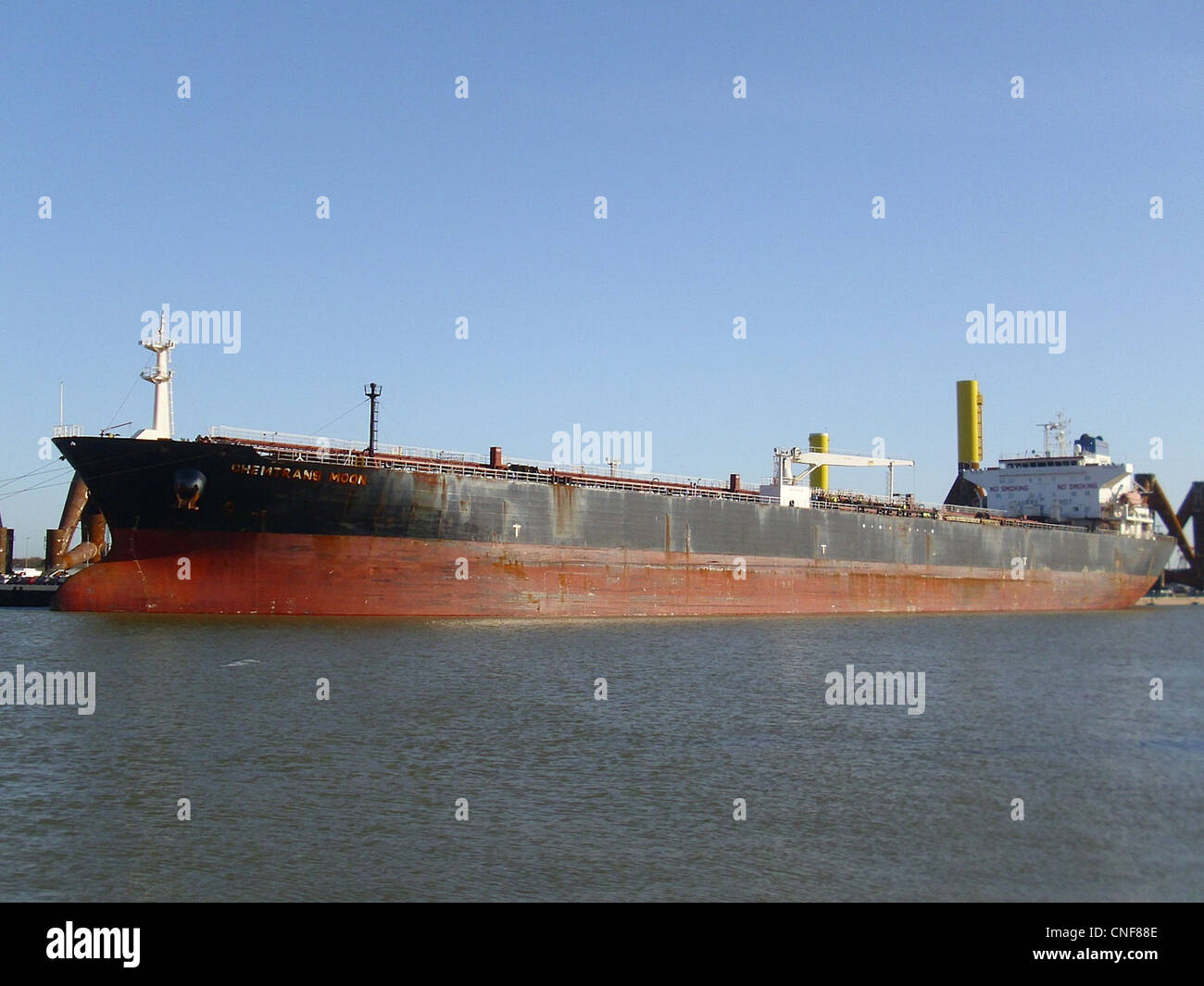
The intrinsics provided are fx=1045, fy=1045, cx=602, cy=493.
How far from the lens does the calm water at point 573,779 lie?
27.5ft

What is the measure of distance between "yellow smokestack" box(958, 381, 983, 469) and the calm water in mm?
34328

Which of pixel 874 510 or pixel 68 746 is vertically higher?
pixel 874 510

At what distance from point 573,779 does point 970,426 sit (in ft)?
155

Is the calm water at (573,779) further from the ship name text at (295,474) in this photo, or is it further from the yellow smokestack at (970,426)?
the yellow smokestack at (970,426)

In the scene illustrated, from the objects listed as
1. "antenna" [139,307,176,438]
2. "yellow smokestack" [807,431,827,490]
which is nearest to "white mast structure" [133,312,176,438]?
"antenna" [139,307,176,438]

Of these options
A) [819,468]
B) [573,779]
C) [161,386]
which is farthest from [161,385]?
[819,468]

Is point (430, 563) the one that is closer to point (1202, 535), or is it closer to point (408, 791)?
point (408, 791)

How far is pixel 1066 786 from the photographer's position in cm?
1120

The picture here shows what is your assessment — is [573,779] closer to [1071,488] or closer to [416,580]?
[416,580]

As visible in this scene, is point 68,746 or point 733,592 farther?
point 733,592

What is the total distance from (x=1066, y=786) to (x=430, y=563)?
56.3 feet
